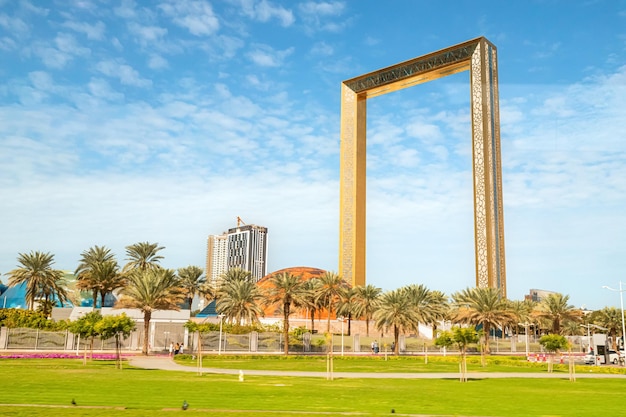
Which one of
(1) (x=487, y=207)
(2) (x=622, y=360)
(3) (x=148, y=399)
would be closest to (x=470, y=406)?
(3) (x=148, y=399)

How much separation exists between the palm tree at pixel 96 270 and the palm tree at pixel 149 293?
15189mm

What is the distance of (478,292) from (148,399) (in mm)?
48566

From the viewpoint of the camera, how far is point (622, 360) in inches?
1980

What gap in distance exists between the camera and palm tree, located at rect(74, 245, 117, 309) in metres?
68.1

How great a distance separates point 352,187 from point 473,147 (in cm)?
1906

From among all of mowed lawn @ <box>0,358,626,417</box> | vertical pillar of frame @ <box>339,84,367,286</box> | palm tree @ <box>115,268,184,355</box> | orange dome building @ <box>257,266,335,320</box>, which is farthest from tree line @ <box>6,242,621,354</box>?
mowed lawn @ <box>0,358,626,417</box>

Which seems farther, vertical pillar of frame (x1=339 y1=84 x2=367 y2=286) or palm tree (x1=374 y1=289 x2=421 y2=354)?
vertical pillar of frame (x1=339 y1=84 x2=367 y2=286)

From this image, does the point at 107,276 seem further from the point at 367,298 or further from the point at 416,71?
the point at 416,71

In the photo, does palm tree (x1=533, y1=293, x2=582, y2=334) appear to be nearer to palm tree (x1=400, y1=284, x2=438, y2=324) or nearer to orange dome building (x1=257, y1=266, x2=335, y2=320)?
palm tree (x1=400, y1=284, x2=438, y2=324)

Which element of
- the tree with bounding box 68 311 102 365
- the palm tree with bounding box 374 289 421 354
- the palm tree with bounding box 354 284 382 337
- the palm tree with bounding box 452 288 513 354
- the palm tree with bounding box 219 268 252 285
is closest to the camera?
the tree with bounding box 68 311 102 365

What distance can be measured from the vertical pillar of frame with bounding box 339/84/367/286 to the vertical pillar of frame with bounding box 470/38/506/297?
58.4 ft

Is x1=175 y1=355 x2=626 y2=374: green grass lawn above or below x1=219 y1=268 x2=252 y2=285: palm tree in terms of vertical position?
below

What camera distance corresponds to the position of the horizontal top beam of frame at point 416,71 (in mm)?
82062

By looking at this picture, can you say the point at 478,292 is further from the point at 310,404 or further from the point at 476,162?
the point at 310,404
